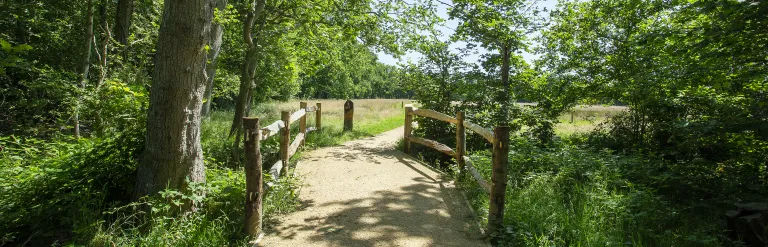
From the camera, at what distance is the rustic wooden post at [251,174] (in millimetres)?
4035

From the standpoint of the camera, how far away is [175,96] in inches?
163

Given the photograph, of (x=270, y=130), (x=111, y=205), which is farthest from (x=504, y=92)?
(x=111, y=205)

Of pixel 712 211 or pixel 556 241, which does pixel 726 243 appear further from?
pixel 556 241

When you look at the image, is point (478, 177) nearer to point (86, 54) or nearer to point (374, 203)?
point (374, 203)

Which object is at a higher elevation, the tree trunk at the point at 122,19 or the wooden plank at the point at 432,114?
the tree trunk at the point at 122,19

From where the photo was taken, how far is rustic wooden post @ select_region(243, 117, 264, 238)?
404cm

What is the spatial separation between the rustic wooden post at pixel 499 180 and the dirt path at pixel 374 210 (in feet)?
0.81

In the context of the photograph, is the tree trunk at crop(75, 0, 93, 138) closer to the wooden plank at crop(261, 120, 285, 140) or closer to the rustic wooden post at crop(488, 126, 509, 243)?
the wooden plank at crop(261, 120, 285, 140)

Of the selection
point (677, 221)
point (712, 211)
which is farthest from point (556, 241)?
point (712, 211)

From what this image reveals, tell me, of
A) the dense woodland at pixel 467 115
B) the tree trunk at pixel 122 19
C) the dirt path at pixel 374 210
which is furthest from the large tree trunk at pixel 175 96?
the tree trunk at pixel 122 19

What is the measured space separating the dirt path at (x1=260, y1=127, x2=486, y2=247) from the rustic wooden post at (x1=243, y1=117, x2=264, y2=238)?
250 millimetres

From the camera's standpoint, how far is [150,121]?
421cm

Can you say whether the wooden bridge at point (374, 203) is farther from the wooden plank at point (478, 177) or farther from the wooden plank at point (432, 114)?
the wooden plank at point (432, 114)

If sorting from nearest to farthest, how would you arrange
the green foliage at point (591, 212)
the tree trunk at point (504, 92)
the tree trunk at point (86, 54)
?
the green foliage at point (591, 212), the tree trunk at point (86, 54), the tree trunk at point (504, 92)
